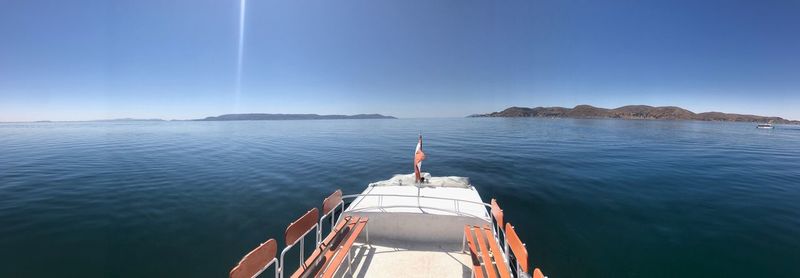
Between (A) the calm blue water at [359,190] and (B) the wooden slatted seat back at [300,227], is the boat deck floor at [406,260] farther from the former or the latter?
(A) the calm blue water at [359,190]

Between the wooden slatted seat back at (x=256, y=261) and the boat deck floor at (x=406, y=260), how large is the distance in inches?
86.1

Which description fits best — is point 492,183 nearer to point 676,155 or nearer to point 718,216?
point 718,216

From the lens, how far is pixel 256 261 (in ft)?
15.7

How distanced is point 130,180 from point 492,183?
2130 centimetres

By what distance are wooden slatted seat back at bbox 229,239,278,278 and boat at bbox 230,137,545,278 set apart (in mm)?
798

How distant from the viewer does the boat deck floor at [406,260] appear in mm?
6719

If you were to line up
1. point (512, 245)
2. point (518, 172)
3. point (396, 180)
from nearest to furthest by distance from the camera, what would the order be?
point (512, 245)
point (396, 180)
point (518, 172)

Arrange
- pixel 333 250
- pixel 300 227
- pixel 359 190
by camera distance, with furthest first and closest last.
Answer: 1. pixel 359 190
2. pixel 333 250
3. pixel 300 227

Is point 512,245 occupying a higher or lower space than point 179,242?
higher

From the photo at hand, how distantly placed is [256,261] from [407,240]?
4.39 metres

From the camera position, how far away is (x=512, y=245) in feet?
18.9

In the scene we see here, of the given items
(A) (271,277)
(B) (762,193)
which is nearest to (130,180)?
(A) (271,277)

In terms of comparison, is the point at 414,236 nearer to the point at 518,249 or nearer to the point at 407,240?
the point at 407,240

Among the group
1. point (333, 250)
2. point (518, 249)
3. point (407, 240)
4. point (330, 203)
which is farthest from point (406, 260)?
point (518, 249)
